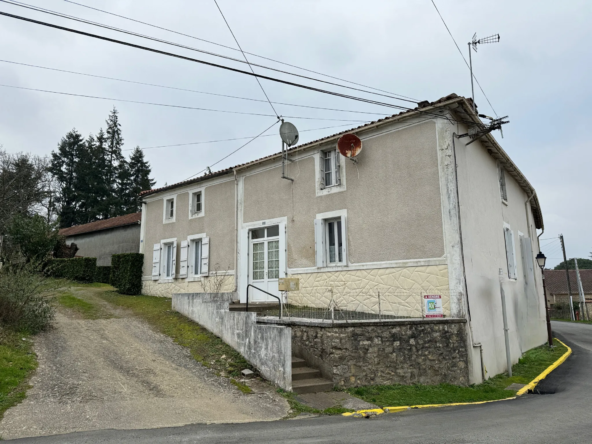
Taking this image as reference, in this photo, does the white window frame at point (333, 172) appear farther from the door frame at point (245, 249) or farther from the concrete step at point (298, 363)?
the concrete step at point (298, 363)

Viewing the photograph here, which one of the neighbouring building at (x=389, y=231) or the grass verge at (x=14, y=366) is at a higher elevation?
the neighbouring building at (x=389, y=231)

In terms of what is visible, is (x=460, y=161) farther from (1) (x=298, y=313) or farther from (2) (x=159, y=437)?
(2) (x=159, y=437)

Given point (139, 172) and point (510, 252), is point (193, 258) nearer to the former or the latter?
point (510, 252)

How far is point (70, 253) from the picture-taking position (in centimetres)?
2470

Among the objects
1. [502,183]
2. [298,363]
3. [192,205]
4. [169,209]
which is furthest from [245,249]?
[502,183]

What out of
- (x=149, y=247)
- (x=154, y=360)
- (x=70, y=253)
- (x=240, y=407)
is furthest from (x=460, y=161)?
(x=70, y=253)

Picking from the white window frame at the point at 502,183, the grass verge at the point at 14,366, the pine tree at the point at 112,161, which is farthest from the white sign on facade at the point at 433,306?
the pine tree at the point at 112,161

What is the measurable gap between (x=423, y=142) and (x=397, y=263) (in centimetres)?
311

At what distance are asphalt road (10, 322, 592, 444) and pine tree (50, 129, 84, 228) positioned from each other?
40.1m

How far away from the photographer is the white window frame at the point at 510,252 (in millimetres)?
14148

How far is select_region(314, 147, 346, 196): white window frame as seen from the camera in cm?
1258

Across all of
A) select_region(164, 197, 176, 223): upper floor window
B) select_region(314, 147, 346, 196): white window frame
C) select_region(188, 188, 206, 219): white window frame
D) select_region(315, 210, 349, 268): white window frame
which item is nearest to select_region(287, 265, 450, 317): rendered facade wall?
select_region(315, 210, 349, 268): white window frame

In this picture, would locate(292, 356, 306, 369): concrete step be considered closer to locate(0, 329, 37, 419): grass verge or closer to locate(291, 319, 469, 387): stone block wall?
locate(291, 319, 469, 387): stone block wall

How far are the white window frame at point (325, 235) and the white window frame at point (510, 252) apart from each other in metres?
5.69
